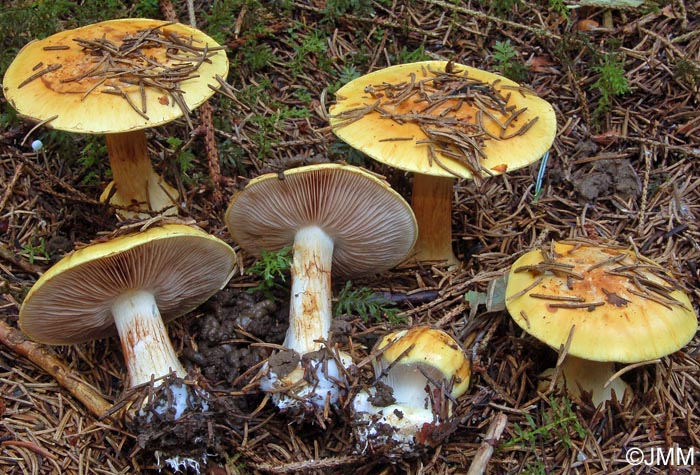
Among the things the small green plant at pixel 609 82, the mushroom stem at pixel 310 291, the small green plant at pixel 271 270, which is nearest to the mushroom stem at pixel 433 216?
the mushroom stem at pixel 310 291

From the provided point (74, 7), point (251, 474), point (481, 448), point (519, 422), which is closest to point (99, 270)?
point (251, 474)

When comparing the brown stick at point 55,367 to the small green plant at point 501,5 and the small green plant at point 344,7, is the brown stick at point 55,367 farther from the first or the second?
the small green plant at point 501,5

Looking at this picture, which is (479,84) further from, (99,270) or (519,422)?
(99,270)

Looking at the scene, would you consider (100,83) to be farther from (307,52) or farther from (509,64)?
(509,64)

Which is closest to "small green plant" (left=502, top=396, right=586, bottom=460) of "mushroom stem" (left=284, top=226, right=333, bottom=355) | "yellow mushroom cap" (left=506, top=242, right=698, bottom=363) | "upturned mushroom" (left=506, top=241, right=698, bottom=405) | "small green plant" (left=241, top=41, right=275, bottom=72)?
"upturned mushroom" (left=506, top=241, right=698, bottom=405)

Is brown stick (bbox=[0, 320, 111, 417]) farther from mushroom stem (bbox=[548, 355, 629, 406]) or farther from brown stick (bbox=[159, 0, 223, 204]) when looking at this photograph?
mushroom stem (bbox=[548, 355, 629, 406])

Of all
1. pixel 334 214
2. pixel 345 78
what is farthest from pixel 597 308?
pixel 345 78
